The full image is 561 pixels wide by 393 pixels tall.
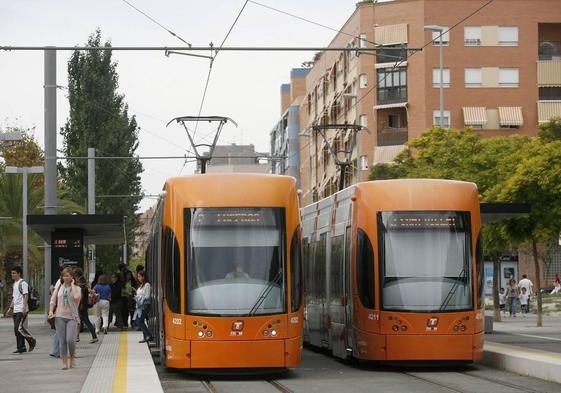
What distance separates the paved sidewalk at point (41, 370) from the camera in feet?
60.2

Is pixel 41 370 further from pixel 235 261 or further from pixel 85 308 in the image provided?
pixel 85 308

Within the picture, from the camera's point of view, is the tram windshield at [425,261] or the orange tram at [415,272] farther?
the tram windshield at [425,261]

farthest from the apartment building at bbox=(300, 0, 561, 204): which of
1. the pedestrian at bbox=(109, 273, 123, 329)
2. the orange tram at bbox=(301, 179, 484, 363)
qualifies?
the orange tram at bbox=(301, 179, 484, 363)

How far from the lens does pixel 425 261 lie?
21531 millimetres

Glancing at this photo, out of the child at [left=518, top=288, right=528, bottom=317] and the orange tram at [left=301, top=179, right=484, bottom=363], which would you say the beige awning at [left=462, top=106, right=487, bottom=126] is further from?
the orange tram at [left=301, top=179, right=484, bottom=363]

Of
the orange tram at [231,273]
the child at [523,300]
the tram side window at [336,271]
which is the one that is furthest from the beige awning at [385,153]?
the orange tram at [231,273]

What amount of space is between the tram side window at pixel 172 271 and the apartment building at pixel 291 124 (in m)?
85.7

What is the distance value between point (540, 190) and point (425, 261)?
1540 cm

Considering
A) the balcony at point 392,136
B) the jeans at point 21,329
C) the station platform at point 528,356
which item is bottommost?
the station platform at point 528,356

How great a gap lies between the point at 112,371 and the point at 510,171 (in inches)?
816

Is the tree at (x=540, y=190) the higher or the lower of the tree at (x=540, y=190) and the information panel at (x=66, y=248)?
the higher

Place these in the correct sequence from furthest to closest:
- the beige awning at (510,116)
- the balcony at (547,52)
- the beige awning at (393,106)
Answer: the balcony at (547,52) → the beige awning at (393,106) → the beige awning at (510,116)

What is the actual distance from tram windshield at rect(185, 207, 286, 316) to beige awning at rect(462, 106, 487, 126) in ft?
181

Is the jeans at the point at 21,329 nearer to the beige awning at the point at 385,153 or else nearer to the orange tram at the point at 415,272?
the orange tram at the point at 415,272
